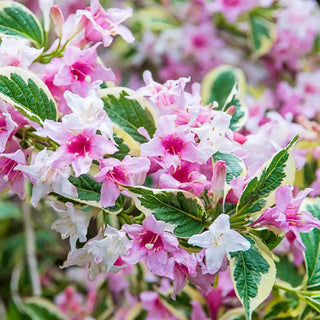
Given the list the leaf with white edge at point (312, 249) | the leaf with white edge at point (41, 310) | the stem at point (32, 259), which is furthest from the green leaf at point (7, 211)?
the leaf with white edge at point (312, 249)

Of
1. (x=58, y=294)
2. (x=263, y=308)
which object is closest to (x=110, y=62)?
(x=58, y=294)

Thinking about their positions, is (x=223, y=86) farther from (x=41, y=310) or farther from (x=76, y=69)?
(x=41, y=310)

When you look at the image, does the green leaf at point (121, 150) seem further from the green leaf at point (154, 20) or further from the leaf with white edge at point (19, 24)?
the green leaf at point (154, 20)

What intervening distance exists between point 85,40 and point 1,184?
232 mm

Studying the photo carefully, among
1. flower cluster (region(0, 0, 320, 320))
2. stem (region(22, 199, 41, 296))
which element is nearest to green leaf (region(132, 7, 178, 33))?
stem (region(22, 199, 41, 296))

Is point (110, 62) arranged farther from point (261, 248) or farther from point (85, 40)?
point (261, 248)

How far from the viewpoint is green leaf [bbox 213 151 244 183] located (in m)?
0.66

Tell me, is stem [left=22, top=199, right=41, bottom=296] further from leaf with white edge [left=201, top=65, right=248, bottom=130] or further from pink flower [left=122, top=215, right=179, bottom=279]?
pink flower [left=122, top=215, right=179, bottom=279]

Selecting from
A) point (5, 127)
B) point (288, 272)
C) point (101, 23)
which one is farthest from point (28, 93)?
point (288, 272)

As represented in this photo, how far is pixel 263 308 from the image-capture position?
3.23 ft

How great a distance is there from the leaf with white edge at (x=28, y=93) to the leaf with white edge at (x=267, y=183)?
0.25 m

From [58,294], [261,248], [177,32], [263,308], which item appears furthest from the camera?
[177,32]

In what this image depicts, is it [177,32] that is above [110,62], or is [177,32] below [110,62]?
above

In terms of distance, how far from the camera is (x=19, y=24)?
774mm
